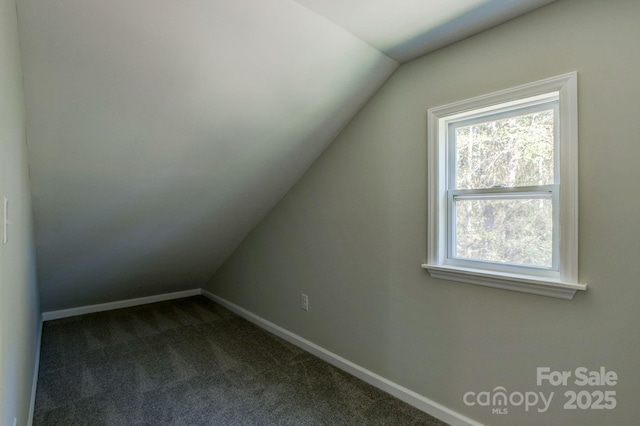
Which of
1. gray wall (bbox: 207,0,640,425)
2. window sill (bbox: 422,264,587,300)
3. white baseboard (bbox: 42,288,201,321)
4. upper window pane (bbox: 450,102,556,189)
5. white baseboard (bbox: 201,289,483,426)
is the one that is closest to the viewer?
gray wall (bbox: 207,0,640,425)

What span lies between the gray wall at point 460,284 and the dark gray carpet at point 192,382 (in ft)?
0.93

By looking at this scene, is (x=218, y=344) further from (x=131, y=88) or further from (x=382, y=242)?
(x=131, y=88)

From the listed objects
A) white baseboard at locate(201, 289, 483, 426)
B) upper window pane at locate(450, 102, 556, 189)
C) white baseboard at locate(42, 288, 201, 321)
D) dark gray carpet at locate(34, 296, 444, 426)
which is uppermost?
upper window pane at locate(450, 102, 556, 189)

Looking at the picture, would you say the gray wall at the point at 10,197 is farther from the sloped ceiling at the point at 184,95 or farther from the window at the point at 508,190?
the window at the point at 508,190

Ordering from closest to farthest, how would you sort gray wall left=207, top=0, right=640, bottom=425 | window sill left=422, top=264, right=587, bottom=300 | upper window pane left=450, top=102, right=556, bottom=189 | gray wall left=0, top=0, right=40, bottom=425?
gray wall left=0, top=0, right=40, bottom=425, gray wall left=207, top=0, right=640, bottom=425, window sill left=422, top=264, right=587, bottom=300, upper window pane left=450, top=102, right=556, bottom=189

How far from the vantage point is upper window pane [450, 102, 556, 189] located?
156cm

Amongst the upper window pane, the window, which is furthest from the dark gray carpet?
the upper window pane

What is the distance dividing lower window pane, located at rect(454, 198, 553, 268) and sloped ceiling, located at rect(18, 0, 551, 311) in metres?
0.93

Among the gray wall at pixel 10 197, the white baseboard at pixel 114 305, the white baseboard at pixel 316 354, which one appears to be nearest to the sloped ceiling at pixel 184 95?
the gray wall at pixel 10 197

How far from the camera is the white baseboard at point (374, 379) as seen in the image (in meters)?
1.82

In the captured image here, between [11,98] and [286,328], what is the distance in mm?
2501

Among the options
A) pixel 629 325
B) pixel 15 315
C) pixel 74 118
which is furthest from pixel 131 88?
pixel 629 325

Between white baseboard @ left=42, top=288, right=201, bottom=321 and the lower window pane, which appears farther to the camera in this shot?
white baseboard @ left=42, top=288, right=201, bottom=321

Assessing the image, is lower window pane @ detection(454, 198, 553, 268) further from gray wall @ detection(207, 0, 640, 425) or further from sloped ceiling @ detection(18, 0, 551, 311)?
sloped ceiling @ detection(18, 0, 551, 311)
